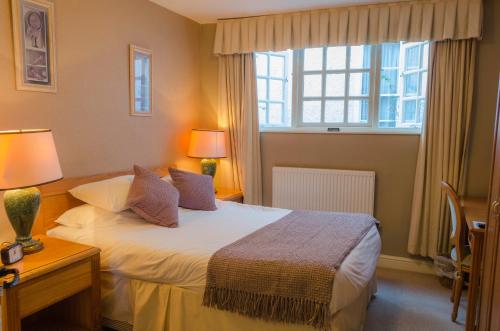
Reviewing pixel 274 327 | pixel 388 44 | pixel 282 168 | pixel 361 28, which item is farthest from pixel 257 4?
pixel 274 327

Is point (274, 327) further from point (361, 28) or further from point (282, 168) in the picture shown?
point (361, 28)

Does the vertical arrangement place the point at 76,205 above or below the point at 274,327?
above

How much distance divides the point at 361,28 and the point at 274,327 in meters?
2.71

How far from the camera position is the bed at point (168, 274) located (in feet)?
6.56

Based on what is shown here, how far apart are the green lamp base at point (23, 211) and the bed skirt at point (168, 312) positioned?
1.54 feet

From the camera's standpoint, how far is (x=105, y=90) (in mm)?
3014

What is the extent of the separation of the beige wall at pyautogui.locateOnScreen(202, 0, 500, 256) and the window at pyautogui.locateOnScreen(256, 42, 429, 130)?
0.22m

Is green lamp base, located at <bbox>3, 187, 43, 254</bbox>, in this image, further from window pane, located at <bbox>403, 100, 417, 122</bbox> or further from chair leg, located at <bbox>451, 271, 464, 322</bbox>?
window pane, located at <bbox>403, 100, 417, 122</bbox>

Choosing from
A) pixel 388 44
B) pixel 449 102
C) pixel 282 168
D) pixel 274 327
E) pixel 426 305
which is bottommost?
pixel 426 305

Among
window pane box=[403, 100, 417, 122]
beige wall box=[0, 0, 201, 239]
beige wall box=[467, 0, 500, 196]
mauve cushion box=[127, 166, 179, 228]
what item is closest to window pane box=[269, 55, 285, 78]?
beige wall box=[0, 0, 201, 239]

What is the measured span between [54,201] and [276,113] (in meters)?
2.41

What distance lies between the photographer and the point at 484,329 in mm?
1949

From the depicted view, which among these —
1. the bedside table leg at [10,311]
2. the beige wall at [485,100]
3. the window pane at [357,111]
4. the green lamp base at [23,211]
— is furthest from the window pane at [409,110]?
the bedside table leg at [10,311]

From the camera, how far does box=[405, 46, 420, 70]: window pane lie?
3.54m
